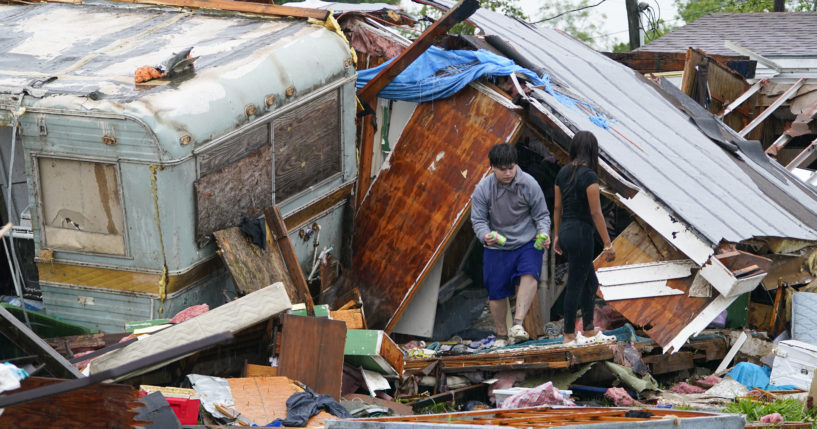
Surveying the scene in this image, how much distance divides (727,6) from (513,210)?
917 inches

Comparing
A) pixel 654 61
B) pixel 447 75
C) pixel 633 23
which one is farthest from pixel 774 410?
pixel 633 23

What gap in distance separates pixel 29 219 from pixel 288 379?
9.33 ft

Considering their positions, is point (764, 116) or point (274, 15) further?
point (764, 116)

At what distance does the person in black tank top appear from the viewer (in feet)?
24.1

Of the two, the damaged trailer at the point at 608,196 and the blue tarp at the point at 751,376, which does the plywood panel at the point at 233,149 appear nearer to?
the damaged trailer at the point at 608,196

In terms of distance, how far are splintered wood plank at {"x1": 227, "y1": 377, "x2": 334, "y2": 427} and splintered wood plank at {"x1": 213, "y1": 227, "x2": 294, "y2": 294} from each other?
3.47 feet

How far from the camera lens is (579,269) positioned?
7.55m

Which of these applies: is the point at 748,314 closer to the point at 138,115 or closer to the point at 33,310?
the point at 138,115

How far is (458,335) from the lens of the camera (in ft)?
29.8

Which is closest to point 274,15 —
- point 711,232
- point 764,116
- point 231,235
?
point 231,235

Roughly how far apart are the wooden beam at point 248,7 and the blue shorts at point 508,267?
2778 millimetres

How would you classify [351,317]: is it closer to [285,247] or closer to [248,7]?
[285,247]

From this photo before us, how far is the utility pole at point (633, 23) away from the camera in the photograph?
21406 millimetres

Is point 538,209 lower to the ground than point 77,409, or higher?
lower
